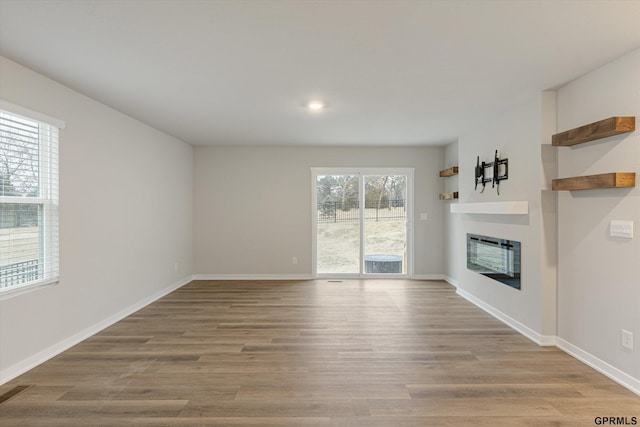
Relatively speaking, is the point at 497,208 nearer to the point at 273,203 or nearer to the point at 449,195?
the point at 449,195

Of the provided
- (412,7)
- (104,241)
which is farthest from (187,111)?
(412,7)

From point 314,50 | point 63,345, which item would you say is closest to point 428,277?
point 314,50

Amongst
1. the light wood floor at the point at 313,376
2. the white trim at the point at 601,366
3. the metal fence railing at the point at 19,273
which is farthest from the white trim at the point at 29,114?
the white trim at the point at 601,366

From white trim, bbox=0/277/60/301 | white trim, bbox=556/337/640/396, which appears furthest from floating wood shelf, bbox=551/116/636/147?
white trim, bbox=0/277/60/301

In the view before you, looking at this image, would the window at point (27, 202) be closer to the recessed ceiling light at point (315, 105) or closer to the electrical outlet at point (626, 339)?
the recessed ceiling light at point (315, 105)

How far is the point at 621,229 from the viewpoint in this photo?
2.52 m

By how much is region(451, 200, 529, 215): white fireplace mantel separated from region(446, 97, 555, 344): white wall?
0.22ft

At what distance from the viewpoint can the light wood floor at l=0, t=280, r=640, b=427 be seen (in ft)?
7.06

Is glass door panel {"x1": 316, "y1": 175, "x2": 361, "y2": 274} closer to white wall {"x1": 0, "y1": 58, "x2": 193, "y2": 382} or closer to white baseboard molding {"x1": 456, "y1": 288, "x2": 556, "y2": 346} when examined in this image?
white baseboard molding {"x1": 456, "y1": 288, "x2": 556, "y2": 346}

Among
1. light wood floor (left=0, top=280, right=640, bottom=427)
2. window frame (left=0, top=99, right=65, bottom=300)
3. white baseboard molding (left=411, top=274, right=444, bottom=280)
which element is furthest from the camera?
white baseboard molding (left=411, top=274, right=444, bottom=280)

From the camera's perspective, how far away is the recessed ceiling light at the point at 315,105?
12.0 ft

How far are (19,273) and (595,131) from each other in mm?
4777

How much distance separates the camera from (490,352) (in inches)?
121

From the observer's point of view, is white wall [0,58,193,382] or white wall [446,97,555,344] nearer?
white wall [0,58,193,382]
